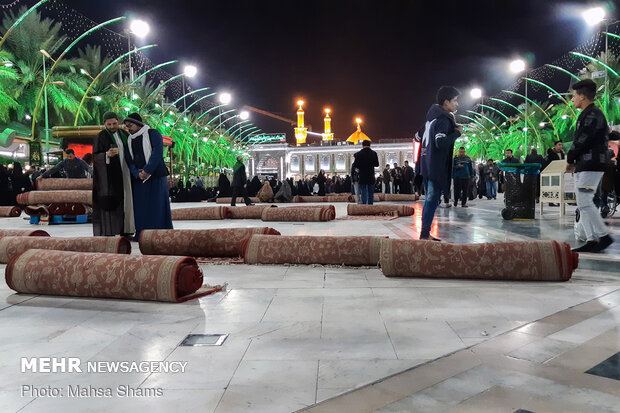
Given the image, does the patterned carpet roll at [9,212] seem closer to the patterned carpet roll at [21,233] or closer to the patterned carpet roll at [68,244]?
the patterned carpet roll at [21,233]

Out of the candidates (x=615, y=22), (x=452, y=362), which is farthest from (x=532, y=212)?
(x=615, y=22)

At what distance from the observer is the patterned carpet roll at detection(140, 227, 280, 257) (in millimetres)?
6004

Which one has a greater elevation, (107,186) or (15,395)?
(107,186)

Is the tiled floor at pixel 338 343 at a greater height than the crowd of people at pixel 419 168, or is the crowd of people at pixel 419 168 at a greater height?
the crowd of people at pixel 419 168

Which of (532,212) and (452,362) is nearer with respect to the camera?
(452,362)

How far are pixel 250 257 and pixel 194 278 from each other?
64.1 inches

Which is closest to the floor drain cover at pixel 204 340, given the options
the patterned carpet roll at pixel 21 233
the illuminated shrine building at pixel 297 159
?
the patterned carpet roll at pixel 21 233

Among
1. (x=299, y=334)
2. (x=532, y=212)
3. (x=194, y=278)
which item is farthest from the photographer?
(x=532, y=212)

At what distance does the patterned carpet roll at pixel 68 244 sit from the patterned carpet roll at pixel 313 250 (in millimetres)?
1362

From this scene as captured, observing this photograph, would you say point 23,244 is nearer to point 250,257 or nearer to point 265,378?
point 250,257

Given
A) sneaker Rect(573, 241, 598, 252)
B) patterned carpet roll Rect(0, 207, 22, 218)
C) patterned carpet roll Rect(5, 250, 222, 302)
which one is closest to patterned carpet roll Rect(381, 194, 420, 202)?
patterned carpet roll Rect(0, 207, 22, 218)

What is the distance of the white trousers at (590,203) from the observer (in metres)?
5.89

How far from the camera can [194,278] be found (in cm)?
406

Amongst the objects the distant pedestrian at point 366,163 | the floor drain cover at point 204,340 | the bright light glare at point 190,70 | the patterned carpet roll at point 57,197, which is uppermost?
the bright light glare at point 190,70
